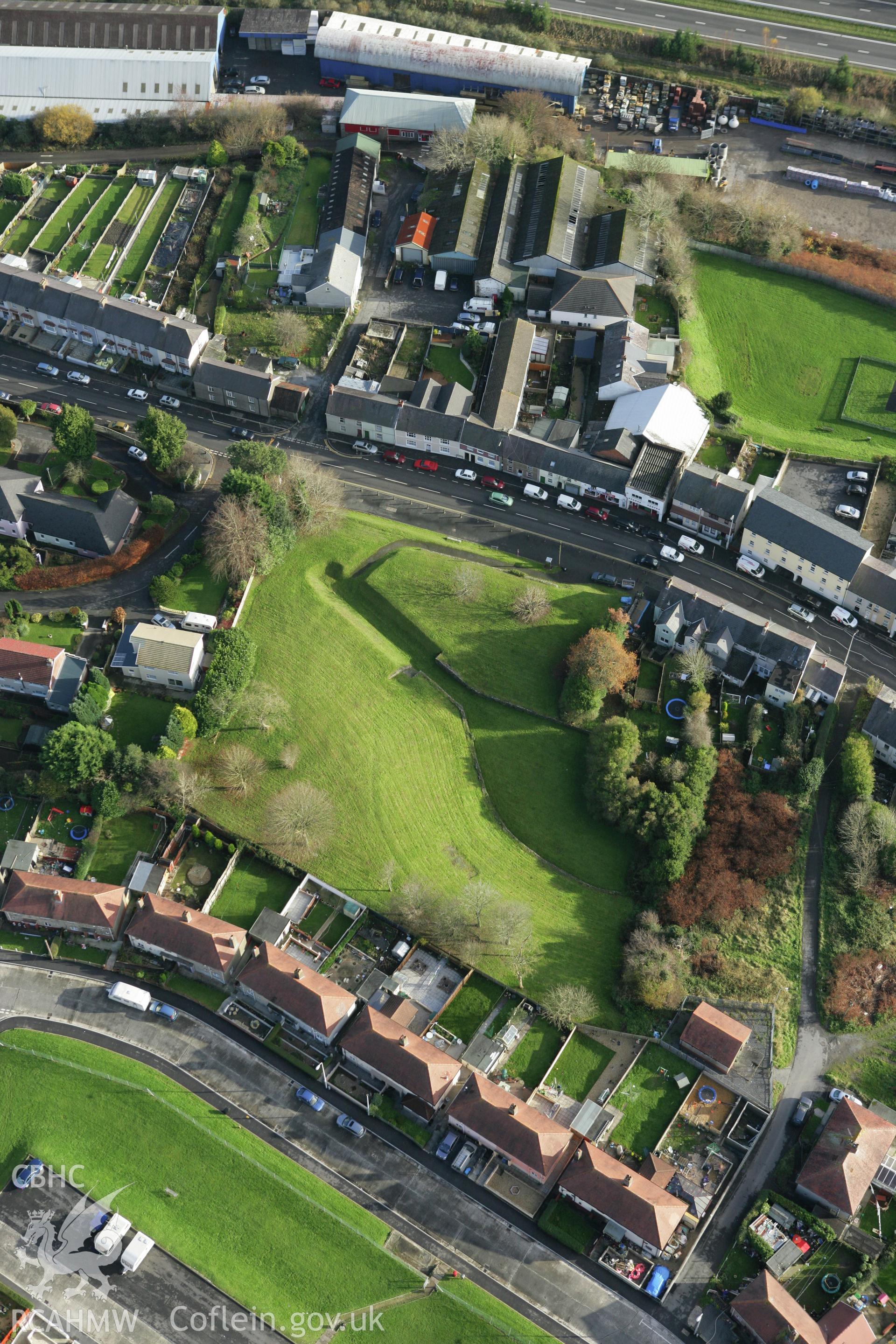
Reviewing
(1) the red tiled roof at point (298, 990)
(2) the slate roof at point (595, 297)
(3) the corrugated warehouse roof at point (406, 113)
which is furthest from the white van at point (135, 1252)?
(3) the corrugated warehouse roof at point (406, 113)

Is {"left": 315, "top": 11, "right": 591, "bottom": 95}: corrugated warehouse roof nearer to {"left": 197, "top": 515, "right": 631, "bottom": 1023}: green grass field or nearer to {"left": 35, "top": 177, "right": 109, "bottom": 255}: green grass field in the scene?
{"left": 35, "top": 177, "right": 109, "bottom": 255}: green grass field

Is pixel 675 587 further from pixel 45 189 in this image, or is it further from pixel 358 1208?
pixel 45 189

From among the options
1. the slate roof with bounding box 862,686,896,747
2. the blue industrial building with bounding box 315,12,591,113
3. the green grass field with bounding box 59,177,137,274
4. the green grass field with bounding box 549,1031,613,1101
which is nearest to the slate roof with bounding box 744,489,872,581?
the slate roof with bounding box 862,686,896,747

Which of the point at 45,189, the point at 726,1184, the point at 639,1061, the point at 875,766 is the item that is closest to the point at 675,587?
the point at 875,766

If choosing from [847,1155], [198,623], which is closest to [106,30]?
[198,623]

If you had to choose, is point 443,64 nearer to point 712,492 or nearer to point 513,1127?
point 712,492

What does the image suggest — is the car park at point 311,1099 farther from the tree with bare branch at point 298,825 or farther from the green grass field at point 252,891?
the tree with bare branch at point 298,825
